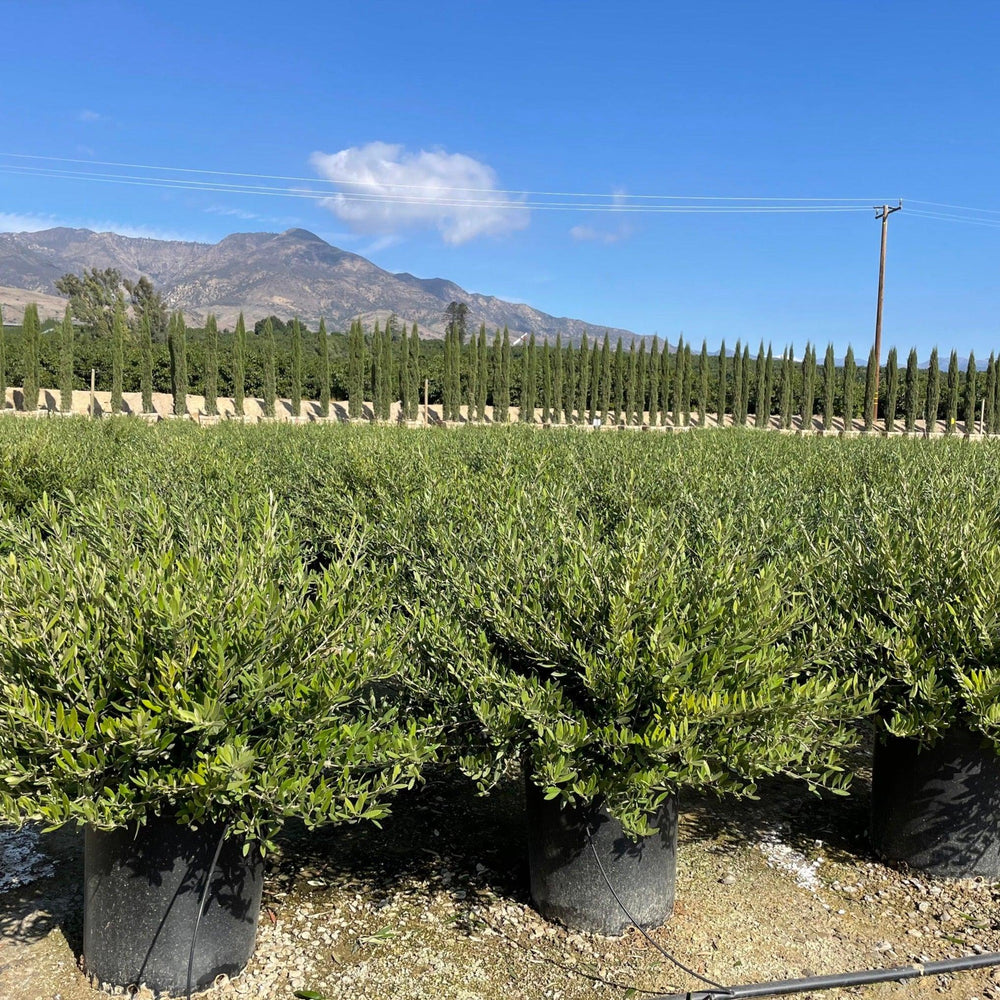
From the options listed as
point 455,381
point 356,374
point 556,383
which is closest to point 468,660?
point 356,374

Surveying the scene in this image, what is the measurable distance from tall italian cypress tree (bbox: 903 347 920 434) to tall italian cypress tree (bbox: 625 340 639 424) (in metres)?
13.8

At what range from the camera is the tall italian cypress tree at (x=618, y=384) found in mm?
44188

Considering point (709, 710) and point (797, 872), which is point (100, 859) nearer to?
point (709, 710)

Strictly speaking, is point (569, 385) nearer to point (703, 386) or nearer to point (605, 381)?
point (605, 381)

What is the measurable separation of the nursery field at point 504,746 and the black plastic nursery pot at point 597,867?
0.01 m

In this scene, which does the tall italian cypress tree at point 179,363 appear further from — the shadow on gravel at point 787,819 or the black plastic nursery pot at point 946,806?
the black plastic nursery pot at point 946,806

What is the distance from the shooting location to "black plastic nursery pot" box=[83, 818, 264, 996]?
2658 mm

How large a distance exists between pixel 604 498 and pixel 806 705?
3.04 meters

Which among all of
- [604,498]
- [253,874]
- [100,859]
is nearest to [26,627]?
[100,859]

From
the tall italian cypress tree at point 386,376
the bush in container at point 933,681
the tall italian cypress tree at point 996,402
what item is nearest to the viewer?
the bush in container at point 933,681

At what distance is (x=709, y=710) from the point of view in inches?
102

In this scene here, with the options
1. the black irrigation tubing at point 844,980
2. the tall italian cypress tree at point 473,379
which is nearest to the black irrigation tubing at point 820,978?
the black irrigation tubing at point 844,980

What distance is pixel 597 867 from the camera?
10.0 ft

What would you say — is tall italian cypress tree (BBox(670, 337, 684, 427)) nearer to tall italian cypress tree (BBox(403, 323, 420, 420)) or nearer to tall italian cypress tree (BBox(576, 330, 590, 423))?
tall italian cypress tree (BBox(576, 330, 590, 423))
